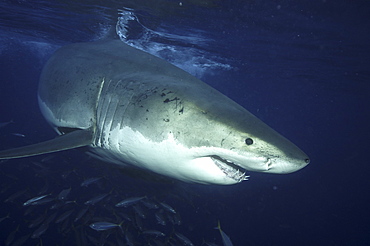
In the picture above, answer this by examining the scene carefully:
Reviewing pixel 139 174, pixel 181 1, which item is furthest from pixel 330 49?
pixel 139 174

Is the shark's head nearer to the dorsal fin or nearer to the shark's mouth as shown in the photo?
the shark's mouth

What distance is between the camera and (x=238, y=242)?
11.4 m

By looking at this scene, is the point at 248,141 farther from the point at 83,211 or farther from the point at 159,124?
the point at 83,211

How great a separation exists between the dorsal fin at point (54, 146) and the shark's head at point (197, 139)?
0.30 meters

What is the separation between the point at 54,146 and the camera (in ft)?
8.78

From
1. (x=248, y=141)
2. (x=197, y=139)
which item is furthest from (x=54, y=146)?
(x=248, y=141)

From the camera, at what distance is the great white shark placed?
1981 millimetres

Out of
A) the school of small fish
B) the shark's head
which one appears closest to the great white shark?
the shark's head

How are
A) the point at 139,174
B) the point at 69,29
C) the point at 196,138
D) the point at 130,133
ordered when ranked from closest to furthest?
the point at 196,138, the point at 130,133, the point at 139,174, the point at 69,29

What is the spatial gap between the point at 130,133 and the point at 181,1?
7317mm

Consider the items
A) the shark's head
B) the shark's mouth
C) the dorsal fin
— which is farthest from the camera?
the dorsal fin

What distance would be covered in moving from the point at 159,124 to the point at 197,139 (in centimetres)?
50

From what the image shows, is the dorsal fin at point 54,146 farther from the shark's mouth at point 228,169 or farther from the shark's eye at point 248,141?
the shark's eye at point 248,141

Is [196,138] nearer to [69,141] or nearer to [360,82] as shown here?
[69,141]
